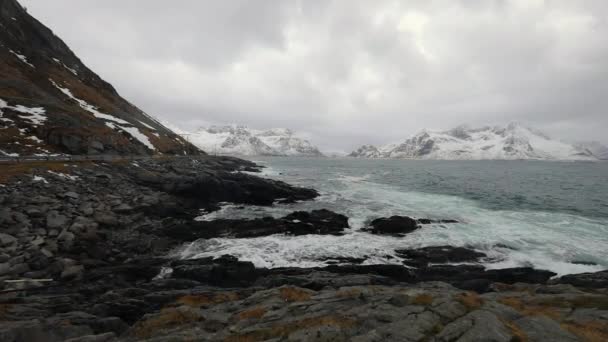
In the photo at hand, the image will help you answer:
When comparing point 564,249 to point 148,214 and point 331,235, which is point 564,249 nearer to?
point 331,235

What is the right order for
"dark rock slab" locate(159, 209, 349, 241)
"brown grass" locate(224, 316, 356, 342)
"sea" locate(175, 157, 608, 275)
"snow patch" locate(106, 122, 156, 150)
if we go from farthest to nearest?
"snow patch" locate(106, 122, 156, 150) < "dark rock slab" locate(159, 209, 349, 241) < "sea" locate(175, 157, 608, 275) < "brown grass" locate(224, 316, 356, 342)

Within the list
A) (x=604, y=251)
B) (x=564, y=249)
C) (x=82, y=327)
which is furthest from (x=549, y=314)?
(x=604, y=251)

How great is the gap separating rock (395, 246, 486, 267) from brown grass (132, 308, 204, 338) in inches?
652

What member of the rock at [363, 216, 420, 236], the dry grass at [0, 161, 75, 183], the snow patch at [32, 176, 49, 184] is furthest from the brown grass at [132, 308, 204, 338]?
the snow patch at [32, 176, 49, 184]

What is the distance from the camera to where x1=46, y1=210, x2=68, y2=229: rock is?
63.5 feet

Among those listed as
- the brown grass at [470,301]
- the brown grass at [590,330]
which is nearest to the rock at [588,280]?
the brown grass at [590,330]

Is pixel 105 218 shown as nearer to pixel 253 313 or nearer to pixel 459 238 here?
pixel 253 313

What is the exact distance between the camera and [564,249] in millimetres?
24516

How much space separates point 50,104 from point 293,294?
223 ft

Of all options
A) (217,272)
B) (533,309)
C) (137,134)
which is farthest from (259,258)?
(137,134)

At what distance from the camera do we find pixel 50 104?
54.8 m

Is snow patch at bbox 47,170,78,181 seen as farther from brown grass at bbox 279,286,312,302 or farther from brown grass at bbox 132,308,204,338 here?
brown grass at bbox 279,286,312,302

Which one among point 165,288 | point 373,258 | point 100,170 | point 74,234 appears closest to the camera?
point 165,288

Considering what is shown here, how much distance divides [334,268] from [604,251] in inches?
988
